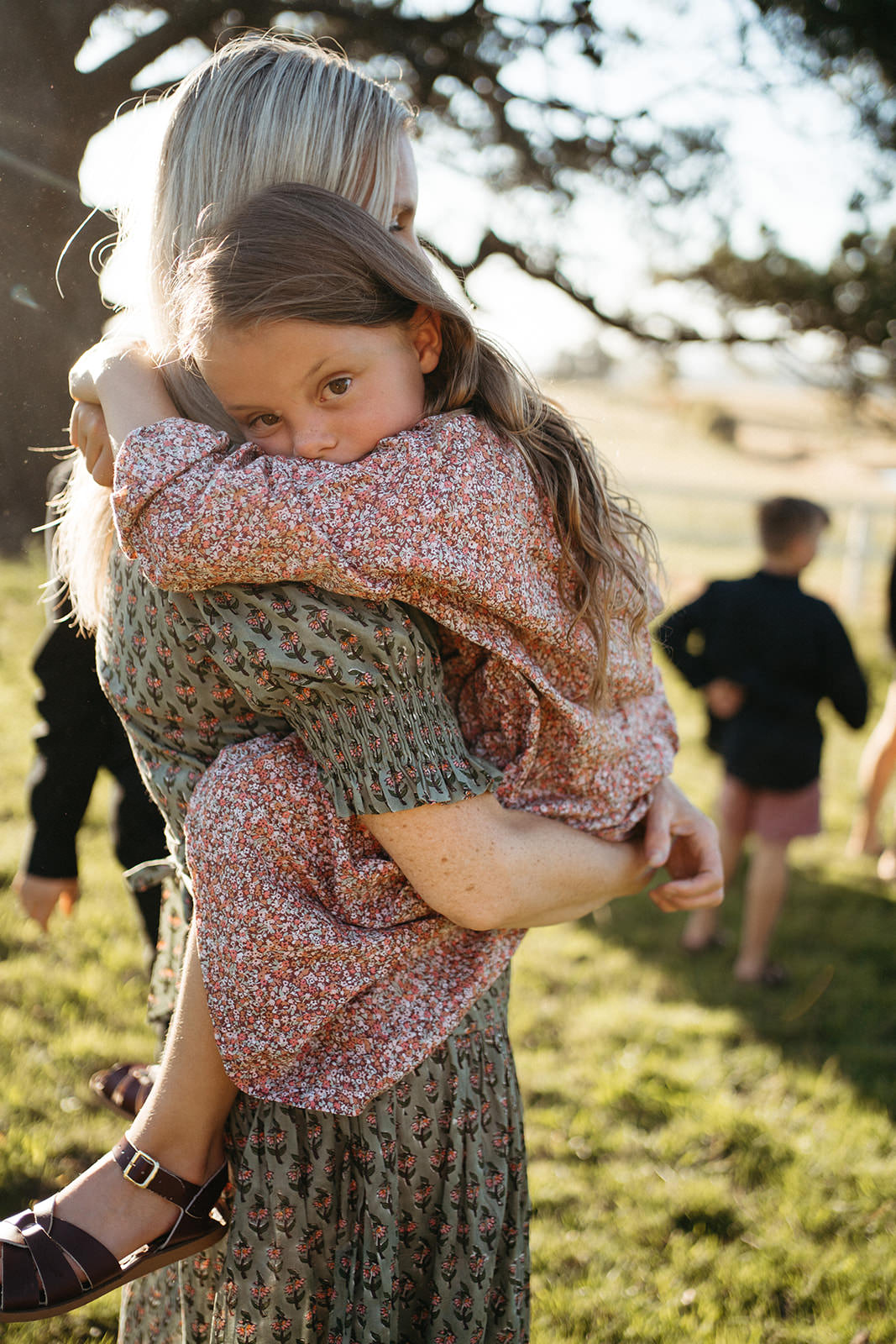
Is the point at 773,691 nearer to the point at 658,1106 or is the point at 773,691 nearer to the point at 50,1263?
the point at 658,1106

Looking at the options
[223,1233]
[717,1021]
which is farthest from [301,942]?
[717,1021]

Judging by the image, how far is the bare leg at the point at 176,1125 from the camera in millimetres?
1304

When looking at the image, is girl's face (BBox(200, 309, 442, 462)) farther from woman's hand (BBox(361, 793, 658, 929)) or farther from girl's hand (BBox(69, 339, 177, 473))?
woman's hand (BBox(361, 793, 658, 929))

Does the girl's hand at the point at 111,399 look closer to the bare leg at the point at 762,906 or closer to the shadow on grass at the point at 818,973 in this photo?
Result: the shadow on grass at the point at 818,973

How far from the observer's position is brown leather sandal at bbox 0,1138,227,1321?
4.06 feet

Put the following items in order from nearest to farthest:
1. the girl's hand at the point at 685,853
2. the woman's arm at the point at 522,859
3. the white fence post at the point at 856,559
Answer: the woman's arm at the point at 522,859 < the girl's hand at the point at 685,853 < the white fence post at the point at 856,559

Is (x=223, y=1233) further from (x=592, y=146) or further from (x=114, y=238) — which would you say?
(x=592, y=146)

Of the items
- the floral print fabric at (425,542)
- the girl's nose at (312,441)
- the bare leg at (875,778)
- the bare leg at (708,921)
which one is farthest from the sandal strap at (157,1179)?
the bare leg at (875,778)

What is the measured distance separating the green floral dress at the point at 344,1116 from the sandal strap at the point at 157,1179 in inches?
2.5

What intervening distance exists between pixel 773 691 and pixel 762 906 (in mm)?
910

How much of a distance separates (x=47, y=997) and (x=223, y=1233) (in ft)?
7.39

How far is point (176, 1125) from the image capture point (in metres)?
1.34

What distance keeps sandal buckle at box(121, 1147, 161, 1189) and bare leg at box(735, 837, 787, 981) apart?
3483 millimetres

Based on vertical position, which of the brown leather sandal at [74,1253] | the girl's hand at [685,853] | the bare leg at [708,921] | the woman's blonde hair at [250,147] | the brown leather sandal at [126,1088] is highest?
the woman's blonde hair at [250,147]
